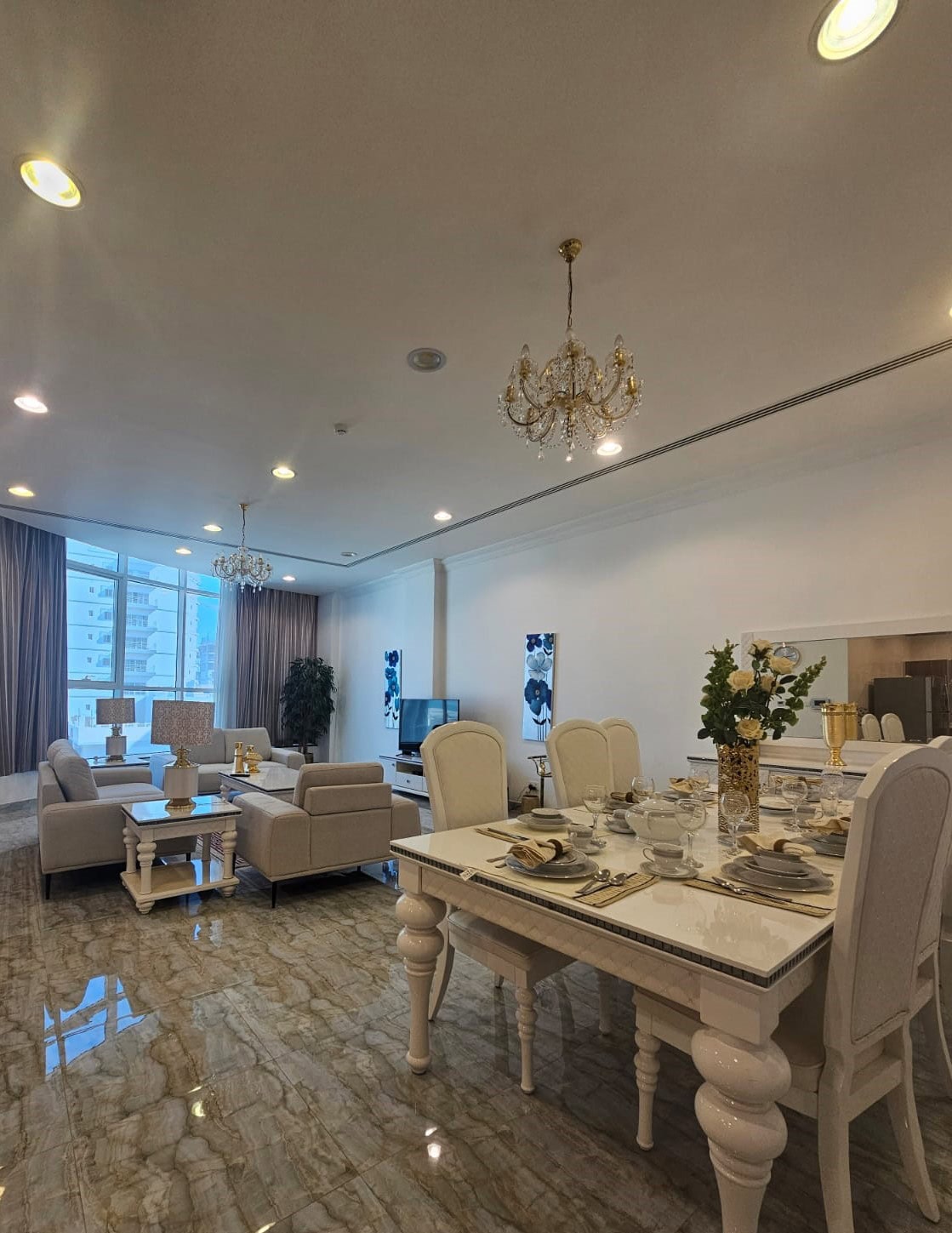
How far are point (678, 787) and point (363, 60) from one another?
8.75 feet

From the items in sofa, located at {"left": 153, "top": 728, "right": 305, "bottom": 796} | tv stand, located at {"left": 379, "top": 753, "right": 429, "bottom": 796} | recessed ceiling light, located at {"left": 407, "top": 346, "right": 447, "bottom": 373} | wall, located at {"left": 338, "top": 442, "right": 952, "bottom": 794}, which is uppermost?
recessed ceiling light, located at {"left": 407, "top": 346, "right": 447, "bottom": 373}

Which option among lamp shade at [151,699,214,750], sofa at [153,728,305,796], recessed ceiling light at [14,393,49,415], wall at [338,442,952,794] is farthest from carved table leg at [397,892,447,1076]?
sofa at [153,728,305,796]

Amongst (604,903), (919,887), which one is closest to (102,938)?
(604,903)

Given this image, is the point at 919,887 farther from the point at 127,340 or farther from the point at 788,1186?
the point at 127,340

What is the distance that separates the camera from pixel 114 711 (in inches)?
220

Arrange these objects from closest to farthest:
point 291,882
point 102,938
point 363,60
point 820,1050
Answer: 1. point 820,1050
2. point 363,60
3. point 102,938
4. point 291,882

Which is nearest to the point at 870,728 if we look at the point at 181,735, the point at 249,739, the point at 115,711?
the point at 181,735

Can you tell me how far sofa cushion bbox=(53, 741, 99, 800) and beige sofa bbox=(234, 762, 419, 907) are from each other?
3.06ft

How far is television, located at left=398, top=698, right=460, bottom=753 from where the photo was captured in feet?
22.1

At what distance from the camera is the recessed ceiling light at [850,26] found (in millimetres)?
1396

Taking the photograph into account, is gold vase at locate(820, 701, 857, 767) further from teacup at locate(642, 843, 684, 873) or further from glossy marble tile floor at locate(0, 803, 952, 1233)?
teacup at locate(642, 843, 684, 873)

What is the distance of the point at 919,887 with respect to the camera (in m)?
1.41

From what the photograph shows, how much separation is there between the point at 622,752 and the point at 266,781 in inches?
129

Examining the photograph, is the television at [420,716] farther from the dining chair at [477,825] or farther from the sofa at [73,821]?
the dining chair at [477,825]
